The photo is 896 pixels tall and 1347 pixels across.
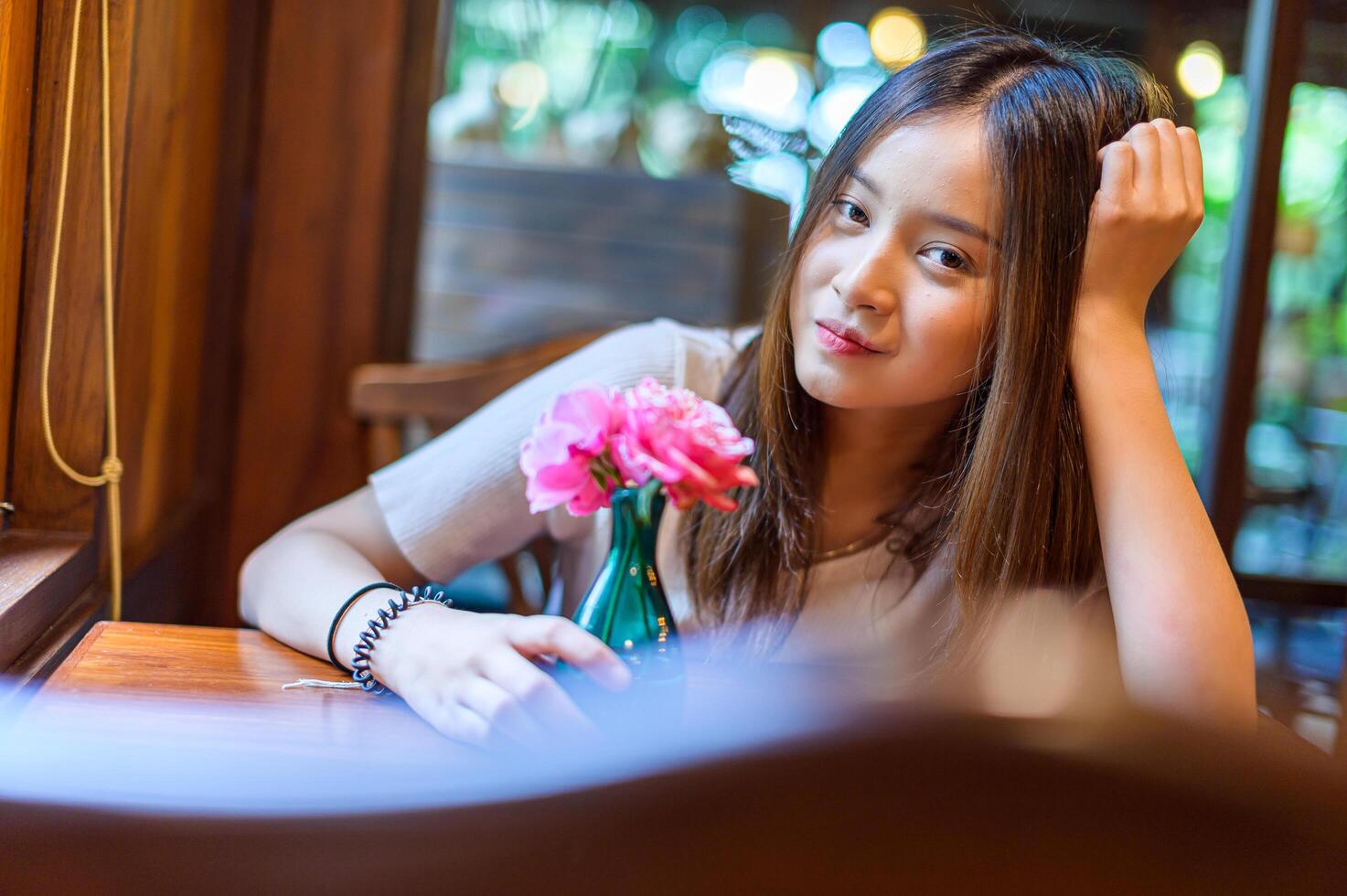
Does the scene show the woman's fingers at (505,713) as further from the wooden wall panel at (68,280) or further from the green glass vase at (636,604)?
the wooden wall panel at (68,280)

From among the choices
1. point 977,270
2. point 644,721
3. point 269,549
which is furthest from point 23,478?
point 977,270

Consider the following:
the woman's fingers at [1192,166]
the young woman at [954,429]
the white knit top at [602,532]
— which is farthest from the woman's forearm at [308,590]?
the woman's fingers at [1192,166]

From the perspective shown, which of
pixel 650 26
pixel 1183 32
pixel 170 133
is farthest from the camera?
pixel 650 26

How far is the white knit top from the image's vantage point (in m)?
1.17

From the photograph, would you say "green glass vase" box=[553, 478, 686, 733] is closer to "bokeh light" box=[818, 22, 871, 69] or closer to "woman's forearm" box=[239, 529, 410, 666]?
"woman's forearm" box=[239, 529, 410, 666]

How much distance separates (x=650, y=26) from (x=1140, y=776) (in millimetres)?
3928

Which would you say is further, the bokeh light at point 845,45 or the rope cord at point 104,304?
the bokeh light at point 845,45

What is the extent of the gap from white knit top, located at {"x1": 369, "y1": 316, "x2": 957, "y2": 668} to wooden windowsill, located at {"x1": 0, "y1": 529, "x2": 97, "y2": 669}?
0.94 ft

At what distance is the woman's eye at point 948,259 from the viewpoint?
100cm

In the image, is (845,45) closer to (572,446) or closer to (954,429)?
(954,429)

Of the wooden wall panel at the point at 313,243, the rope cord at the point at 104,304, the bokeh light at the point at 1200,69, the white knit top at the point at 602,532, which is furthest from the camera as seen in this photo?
the bokeh light at the point at 1200,69

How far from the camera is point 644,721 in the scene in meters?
0.73

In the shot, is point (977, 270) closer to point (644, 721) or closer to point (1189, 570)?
point (1189, 570)

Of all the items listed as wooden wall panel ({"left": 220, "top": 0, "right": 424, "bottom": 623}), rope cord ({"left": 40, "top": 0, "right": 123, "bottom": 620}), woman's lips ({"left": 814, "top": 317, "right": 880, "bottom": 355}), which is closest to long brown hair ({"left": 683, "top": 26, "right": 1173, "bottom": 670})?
woman's lips ({"left": 814, "top": 317, "right": 880, "bottom": 355})
